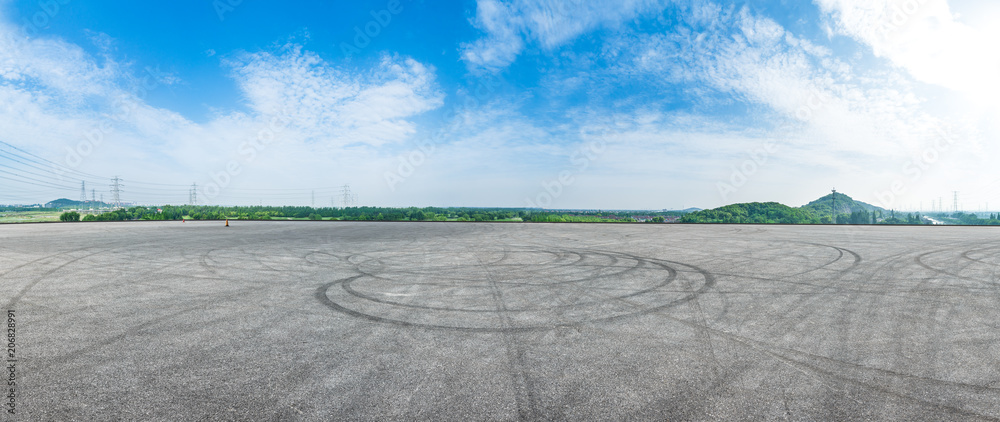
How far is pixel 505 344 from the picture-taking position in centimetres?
505

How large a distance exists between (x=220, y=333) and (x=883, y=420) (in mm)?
7504

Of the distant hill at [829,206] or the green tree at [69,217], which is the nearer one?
the green tree at [69,217]

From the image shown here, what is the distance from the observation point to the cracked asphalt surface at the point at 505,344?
3576mm

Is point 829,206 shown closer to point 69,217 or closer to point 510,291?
point 510,291

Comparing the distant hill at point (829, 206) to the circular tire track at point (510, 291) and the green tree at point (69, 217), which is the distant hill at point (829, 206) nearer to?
the circular tire track at point (510, 291)

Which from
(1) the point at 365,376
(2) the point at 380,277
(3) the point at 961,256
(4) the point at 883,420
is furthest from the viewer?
(3) the point at 961,256

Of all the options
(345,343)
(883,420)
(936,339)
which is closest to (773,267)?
(936,339)

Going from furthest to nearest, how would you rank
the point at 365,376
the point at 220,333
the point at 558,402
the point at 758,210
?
the point at 758,210 → the point at 220,333 → the point at 365,376 → the point at 558,402

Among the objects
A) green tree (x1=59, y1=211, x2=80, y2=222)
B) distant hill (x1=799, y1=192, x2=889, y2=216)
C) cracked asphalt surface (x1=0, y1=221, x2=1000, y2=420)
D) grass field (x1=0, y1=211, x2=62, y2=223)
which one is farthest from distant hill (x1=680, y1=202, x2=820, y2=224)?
grass field (x1=0, y1=211, x2=62, y2=223)

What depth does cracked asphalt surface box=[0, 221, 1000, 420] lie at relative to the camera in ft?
11.7

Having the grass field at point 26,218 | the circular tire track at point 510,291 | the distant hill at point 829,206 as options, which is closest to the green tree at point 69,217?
the grass field at point 26,218

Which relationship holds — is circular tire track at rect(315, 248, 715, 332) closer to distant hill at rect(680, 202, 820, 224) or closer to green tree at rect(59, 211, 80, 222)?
distant hill at rect(680, 202, 820, 224)

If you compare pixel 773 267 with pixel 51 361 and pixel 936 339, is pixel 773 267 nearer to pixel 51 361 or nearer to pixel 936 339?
pixel 936 339

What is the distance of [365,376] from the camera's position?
4.11m
